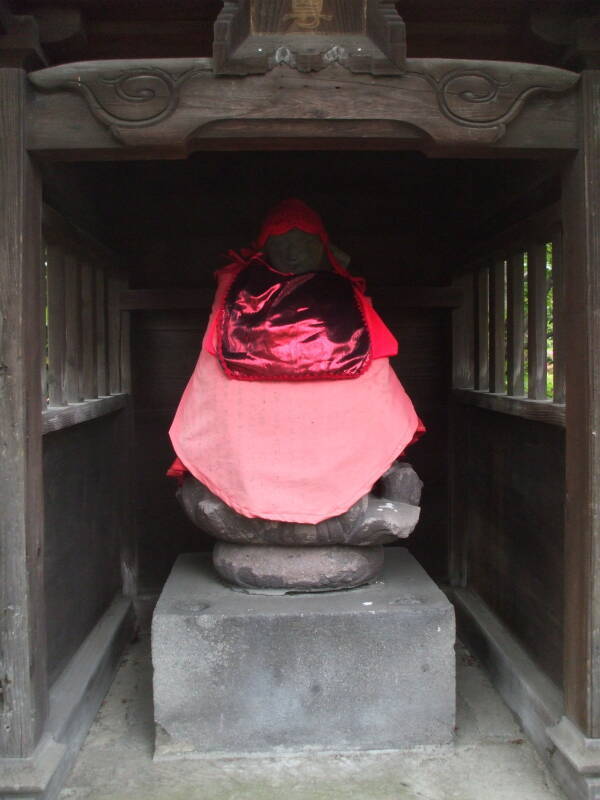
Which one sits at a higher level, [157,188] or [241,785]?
[157,188]

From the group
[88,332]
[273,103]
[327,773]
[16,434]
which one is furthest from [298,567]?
[273,103]

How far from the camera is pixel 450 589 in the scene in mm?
4133

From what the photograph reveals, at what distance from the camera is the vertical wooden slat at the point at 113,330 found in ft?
12.7

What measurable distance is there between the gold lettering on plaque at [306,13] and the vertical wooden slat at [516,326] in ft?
4.57

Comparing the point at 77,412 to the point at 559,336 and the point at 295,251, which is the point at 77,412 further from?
the point at 559,336

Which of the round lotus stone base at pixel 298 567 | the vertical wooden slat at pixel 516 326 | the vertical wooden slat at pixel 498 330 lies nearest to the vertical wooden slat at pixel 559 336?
the vertical wooden slat at pixel 516 326

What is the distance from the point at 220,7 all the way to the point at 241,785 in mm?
2461

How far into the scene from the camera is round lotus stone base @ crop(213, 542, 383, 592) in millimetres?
2861

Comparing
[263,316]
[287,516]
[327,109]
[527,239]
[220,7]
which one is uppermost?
[220,7]

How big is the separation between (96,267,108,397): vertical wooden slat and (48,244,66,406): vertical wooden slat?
1.59 feet

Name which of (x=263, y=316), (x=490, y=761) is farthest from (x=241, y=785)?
(x=263, y=316)

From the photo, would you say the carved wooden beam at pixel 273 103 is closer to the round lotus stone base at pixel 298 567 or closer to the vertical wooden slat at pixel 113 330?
the round lotus stone base at pixel 298 567

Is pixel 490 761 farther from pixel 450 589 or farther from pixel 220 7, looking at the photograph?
pixel 220 7

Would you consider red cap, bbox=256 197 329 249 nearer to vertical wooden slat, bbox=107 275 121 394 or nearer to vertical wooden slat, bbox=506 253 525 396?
vertical wooden slat, bbox=506 253 525 396
